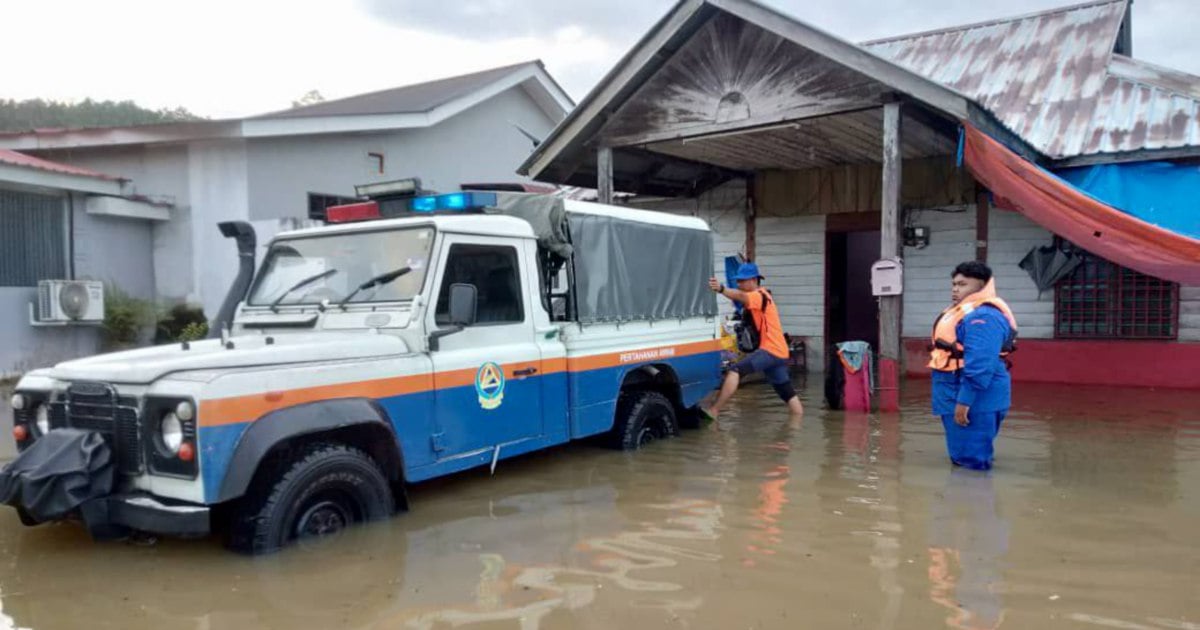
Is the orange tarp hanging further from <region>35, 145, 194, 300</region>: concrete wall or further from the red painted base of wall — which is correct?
<region>35, 145, 194, 300</region>: concrete wall

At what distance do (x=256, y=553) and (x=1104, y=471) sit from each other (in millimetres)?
6012

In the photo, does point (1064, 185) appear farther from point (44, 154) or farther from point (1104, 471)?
point (44, 154)

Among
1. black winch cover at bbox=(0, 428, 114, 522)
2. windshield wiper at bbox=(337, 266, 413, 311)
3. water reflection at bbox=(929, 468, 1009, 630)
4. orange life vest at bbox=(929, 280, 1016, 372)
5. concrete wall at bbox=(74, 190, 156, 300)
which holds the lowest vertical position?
water reflection at bbox=(929, 468, 1009, 630)

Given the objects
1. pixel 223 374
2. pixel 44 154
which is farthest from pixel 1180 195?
pixel 44 154

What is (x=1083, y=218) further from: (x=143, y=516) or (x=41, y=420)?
(x=41, y=420)

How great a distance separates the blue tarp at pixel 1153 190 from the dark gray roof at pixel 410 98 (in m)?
10.4

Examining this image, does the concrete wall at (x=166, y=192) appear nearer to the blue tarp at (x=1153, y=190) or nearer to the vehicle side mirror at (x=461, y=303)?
the vehicle side mirror at (x=461, y=303)

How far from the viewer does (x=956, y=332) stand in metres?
5.89

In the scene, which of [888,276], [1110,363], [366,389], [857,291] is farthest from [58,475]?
[857,291]

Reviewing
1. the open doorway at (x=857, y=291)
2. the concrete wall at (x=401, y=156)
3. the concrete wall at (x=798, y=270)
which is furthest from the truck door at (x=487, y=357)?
the open doorway at (x=857, y=291)

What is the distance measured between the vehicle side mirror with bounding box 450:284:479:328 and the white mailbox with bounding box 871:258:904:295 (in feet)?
16.6

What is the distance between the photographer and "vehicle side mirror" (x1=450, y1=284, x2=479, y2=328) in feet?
15.3

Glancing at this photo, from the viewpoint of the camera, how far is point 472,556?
4.32 meters

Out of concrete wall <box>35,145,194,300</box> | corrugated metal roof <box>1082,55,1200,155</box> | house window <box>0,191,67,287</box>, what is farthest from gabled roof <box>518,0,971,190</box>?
house window <box>0,191,67,287</box>
